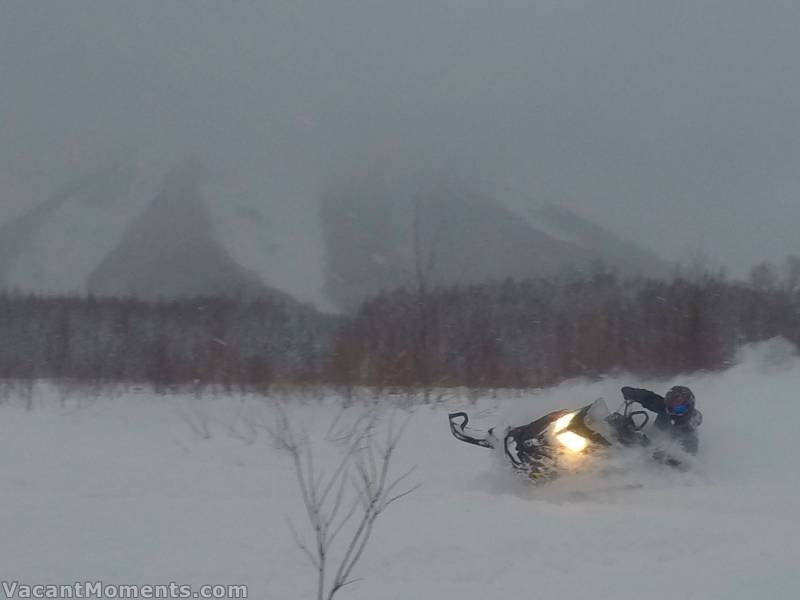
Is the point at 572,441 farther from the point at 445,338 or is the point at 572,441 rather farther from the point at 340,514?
the point at 445,338

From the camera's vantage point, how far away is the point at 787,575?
5180mm

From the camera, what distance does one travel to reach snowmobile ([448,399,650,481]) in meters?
8.68

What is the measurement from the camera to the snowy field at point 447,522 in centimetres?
537

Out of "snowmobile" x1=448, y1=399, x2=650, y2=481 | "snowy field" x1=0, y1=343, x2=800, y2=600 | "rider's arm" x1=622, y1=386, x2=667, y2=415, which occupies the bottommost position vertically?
"snowy field" x1=0, y1=343, x2=800, y2=600

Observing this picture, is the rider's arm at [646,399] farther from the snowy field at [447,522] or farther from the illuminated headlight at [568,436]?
the illuminated headlight at [568,436]

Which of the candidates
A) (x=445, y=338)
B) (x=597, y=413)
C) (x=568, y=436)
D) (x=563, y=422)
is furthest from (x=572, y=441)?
(x=445, y=338)

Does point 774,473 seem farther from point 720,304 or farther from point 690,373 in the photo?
point 720,304

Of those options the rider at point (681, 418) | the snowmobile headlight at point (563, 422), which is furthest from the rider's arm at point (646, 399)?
the snowmobile headlight at point (563, 422)

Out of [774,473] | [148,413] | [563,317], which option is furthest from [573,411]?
[563,317]

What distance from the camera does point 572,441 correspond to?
875 cm

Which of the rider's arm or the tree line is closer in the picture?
the rider's arm

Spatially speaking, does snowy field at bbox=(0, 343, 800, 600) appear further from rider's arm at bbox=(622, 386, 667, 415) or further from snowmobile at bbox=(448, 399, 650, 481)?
rider's arm at bbox=(622, 386, 667, 415)

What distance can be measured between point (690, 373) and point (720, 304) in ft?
19.4

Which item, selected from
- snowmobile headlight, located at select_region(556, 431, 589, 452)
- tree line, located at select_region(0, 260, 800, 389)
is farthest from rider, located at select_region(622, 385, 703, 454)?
tree line, located at select_region(0, 260, 800, 389)
